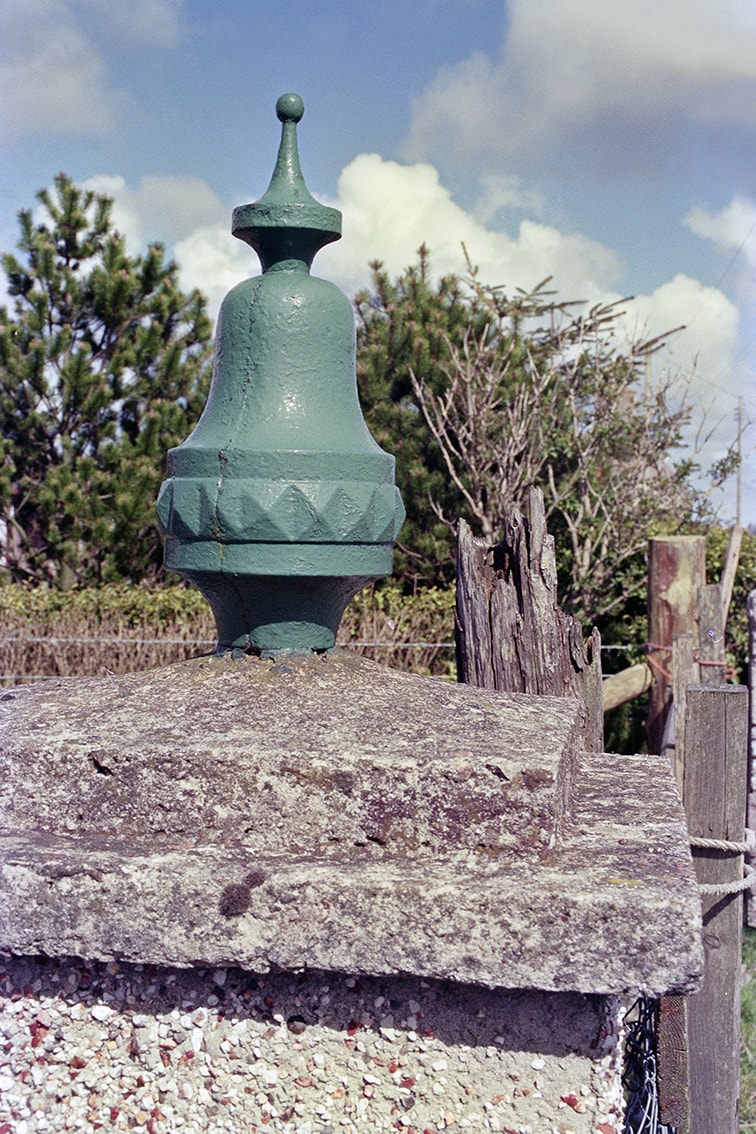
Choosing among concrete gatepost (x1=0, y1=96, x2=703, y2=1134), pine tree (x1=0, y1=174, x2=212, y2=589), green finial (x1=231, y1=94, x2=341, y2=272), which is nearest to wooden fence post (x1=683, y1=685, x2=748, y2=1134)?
concrete gatepost (x1=0, y1=96, x2=703, y2=1134)

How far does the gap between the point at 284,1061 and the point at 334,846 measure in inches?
14.4

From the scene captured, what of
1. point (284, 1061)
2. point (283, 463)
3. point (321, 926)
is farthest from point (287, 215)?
point (284, 1061)

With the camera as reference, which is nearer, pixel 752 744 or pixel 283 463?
pixel 283 463

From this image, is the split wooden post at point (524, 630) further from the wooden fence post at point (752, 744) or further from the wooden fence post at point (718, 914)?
the wooden fence post at point (752, 744)

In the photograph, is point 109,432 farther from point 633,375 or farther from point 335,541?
point 335,541

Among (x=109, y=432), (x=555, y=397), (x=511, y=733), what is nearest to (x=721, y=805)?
(x=511, y=733)

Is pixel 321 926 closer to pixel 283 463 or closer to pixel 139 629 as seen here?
pixel 283 463

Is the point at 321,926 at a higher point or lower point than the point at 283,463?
lower

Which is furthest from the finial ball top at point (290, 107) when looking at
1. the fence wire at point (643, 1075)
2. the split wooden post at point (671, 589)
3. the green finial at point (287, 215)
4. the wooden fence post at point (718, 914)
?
the split wooden post at point (671, 589)

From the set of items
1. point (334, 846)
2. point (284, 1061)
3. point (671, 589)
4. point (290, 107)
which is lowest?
point (284, 1061)

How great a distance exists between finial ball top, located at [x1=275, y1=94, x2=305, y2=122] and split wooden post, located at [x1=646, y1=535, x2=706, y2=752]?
15.6 ft

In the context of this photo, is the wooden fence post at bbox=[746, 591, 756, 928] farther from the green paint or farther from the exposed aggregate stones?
the exposed aggregate stones

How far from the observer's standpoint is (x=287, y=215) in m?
2.31

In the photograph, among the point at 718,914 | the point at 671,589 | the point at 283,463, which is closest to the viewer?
the point at 283,463
